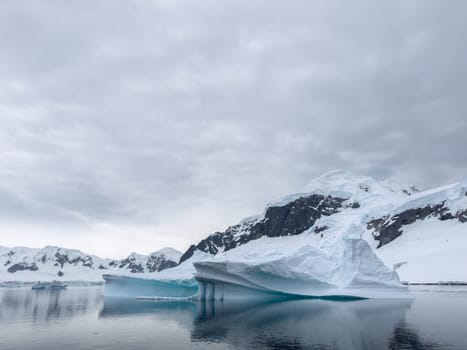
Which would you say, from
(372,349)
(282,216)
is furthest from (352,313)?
(282,216)

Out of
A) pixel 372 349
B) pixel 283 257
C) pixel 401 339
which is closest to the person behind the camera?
pixel 372 349

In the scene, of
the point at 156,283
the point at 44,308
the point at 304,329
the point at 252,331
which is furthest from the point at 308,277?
the point at 44,308

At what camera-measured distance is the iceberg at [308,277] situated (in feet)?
124

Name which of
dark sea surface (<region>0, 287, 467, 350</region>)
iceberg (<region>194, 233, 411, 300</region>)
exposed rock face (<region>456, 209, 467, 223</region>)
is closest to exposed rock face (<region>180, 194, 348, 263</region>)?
exposed rock face (<region>456, 209, 467, 223</region>)

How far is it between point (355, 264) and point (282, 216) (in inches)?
5295

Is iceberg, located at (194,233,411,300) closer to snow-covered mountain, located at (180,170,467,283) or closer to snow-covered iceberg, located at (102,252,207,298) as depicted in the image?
snow-covered mountain, located at (180,170,467,283)

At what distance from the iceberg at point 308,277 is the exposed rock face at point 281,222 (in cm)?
11992

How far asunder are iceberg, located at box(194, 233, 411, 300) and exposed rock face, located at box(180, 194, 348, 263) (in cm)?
11992

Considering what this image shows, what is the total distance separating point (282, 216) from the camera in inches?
6890

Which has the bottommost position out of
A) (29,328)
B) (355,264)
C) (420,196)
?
(29,328)

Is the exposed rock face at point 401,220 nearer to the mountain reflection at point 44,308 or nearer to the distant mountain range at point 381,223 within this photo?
the distant mountain range at point 381,223

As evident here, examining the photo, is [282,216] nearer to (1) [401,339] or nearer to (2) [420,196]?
(2) [420,196]

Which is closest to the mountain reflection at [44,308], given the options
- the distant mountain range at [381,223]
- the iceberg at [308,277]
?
the distant mountain range at [381,223]

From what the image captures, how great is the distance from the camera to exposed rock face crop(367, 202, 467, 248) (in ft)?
364
